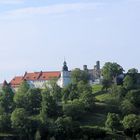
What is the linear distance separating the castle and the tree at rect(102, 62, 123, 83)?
1185 cm

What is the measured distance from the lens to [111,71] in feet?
548

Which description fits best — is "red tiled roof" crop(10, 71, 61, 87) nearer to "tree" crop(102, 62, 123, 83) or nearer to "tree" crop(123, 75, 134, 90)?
"tree" crop(102, 62, 123, 83)

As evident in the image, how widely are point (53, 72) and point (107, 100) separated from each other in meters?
46.7

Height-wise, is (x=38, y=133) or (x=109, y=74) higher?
(x=109, y=74)

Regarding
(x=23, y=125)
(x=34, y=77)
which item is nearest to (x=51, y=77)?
(x=34, y=77)

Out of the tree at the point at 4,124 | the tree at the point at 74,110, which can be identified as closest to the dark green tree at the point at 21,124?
the tree at the point at 4,124

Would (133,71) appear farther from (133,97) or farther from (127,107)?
(127,107)

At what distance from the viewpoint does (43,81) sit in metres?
188

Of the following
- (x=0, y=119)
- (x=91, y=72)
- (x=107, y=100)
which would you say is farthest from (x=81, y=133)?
(x=91, y=72)

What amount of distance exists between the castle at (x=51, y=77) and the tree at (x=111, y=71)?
467 inches

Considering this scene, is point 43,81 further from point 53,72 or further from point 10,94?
point 10,94

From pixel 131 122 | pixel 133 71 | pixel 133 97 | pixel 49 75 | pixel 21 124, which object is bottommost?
pixel 131 122

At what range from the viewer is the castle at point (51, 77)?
17875 cm

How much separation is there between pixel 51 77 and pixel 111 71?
23.9 meters
